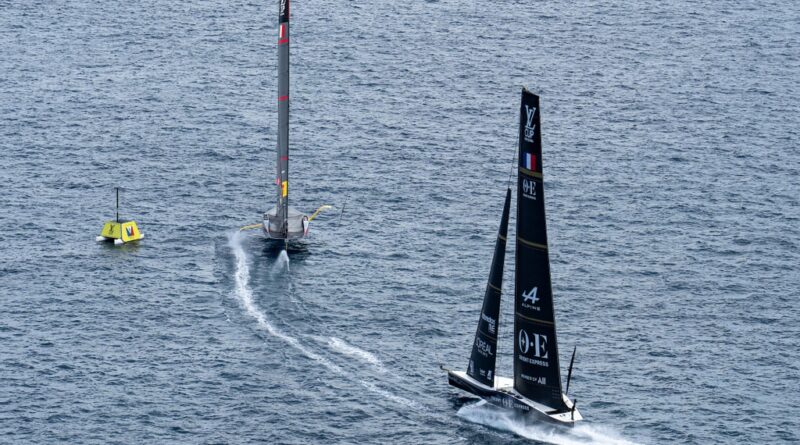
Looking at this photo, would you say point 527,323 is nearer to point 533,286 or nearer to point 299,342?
point 533,286

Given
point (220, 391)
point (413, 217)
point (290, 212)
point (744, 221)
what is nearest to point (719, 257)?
point (744, 221)

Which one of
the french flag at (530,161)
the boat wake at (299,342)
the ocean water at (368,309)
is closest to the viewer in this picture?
the french flag at (530,161)

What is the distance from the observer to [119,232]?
178 meters

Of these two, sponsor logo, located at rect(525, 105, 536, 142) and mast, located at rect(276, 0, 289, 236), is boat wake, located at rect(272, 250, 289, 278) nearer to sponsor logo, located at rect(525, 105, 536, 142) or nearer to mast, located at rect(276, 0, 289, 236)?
mast, located at rect(276, 0, 289, 236)

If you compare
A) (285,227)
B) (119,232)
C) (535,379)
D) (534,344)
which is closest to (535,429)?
(535,379)

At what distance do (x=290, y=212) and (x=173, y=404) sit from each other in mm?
40887

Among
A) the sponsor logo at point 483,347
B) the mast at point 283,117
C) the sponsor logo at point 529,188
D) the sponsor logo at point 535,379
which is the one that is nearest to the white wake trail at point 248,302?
the mast at point 283,117

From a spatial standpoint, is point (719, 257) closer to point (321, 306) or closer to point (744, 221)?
point (744, 221)

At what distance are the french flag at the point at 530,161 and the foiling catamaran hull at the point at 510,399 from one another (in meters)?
20.9

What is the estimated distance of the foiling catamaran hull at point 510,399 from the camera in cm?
14150

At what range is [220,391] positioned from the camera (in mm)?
148250

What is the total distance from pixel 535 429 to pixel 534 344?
23.3ft

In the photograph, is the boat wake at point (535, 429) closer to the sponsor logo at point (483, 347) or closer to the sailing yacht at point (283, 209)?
the sponsor logo at point (483, 347)

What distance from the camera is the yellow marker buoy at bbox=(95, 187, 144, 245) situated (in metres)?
178
